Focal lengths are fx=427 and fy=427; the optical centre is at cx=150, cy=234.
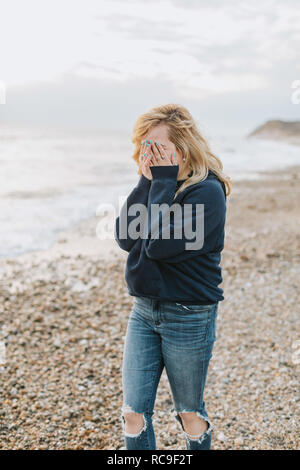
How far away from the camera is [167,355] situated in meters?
2.61

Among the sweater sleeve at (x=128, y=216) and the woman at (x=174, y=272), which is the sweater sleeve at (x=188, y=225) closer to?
the woman at (x=174, y=272)

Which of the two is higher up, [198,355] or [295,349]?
[198,355]

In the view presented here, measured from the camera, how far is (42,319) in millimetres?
5938

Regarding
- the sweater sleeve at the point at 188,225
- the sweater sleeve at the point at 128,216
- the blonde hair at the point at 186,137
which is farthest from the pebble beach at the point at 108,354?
the blonde hair at the point at 186,137

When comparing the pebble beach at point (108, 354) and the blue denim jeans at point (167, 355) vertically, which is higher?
the blue denim jeans at point (167, 355)

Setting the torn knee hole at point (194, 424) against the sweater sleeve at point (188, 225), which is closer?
the sweater sleeve at point (188, 225)

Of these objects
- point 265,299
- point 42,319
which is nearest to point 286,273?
point 265,299

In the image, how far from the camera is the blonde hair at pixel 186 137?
2590 mm

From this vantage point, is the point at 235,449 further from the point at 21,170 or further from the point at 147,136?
the point at 21,170

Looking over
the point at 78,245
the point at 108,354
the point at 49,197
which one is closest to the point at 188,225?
the point at 108,354

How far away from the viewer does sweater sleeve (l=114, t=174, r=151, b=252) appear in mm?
2746

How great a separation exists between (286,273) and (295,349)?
2.81 metres

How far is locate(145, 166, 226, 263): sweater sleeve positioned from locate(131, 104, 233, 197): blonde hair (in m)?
0.11

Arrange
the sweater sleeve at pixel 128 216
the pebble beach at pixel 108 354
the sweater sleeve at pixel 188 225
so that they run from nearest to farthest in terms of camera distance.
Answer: the sweater sleeve at pixel 188 225
the sweater sleeve at pixel 128 216
the pebble beach at pixel 108 354
